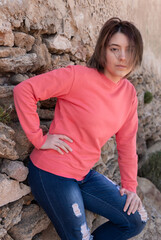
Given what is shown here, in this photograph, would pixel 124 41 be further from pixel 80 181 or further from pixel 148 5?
pixel 148 5

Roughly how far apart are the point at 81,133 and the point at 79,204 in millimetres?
457

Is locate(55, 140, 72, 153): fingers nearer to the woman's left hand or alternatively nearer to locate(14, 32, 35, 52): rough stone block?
the woman's left hand

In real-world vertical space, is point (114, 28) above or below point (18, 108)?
above

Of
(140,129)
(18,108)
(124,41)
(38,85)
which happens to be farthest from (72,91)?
(140,129)

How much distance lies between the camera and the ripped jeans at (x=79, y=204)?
58.9 inches

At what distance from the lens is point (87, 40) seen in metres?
2.50

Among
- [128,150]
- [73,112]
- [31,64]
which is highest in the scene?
[31,64]

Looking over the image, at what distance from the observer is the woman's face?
5.18 ft

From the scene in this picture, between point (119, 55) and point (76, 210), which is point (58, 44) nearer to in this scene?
point (119, 55)

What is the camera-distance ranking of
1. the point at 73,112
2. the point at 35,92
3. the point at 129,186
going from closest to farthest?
1. the point at 35,92
2. the point at 73,112
3. the point at 129,186

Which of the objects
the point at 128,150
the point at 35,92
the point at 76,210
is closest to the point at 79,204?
the point at 76,210

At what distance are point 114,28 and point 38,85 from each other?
2.13ft

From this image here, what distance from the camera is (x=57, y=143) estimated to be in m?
1.52

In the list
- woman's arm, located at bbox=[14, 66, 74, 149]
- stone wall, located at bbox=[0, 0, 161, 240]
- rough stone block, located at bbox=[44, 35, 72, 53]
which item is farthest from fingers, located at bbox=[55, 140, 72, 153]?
rough stone block, located at bbox=[44, 35, 72, 53]
